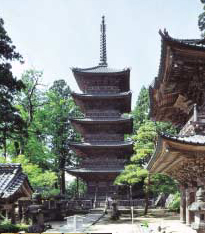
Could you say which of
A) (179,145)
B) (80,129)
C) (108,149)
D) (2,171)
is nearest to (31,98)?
(80,129)

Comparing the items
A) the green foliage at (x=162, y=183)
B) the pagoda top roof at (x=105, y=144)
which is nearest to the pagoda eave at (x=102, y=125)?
the pagoda top roof at (x=105, y=144)

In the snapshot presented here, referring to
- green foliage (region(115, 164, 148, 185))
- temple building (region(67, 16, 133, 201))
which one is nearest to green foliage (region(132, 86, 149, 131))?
temple building (region(67, 16, 133, 201))

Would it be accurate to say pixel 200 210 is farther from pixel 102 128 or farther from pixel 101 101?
pixel 101 101

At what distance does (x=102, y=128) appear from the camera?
3650cm

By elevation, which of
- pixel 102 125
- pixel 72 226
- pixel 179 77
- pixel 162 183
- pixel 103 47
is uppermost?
pixel 103 47

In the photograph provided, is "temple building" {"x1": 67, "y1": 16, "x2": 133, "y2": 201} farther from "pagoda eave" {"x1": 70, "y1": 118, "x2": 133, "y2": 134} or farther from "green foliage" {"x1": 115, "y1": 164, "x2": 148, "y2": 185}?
"green foliage" {"x1": 115, "y1": 164, "x2": 148, "y2": 185}

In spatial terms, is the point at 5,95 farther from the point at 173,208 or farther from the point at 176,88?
the point at 173,208

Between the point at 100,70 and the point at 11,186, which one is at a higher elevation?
the point at 100,70

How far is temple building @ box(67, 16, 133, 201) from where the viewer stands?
1337 inches

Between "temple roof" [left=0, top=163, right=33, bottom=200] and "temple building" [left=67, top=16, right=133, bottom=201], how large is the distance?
1993 cm

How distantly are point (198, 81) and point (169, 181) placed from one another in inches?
632

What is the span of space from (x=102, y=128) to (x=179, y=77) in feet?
88.6

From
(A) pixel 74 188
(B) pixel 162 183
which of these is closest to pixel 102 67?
(B) pixel 162 183

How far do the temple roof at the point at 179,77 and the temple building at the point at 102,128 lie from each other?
68.1ft
